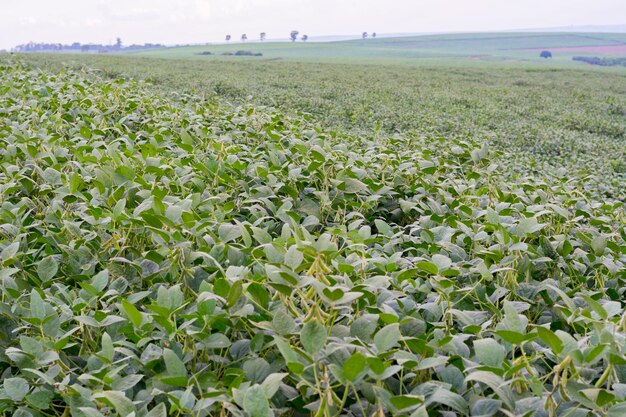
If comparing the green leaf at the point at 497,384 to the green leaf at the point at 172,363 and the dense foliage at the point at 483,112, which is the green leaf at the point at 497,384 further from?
the dense foliage at the point at 483,112

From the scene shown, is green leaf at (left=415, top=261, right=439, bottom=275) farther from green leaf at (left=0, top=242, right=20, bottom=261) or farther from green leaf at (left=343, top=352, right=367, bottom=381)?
green leaf at (left=0, top=242, right=20, bottom=261)

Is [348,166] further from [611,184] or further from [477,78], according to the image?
[477,78]

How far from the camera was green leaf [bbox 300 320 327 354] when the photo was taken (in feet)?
3.42

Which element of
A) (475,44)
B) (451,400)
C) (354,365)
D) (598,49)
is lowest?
(451,400)

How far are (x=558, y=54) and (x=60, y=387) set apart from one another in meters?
85.8

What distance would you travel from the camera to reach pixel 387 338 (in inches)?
43.7

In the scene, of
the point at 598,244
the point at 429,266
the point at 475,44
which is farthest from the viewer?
the point at 475,44

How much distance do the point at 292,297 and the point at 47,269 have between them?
2.72 feet

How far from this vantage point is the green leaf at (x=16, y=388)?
3.75 ft

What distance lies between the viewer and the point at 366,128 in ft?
34.8

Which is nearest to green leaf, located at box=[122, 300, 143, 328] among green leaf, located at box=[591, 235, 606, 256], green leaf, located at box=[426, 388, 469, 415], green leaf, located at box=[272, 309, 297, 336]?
green leaf, located at box=[272, 309, 297, 336]

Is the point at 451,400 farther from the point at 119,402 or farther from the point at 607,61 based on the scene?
the point at 607,61

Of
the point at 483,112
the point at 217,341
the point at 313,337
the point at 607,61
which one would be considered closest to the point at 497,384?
the point at 313,337

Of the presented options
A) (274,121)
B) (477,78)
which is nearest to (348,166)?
(274,121)
